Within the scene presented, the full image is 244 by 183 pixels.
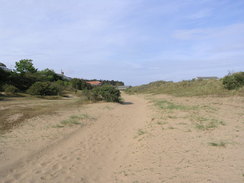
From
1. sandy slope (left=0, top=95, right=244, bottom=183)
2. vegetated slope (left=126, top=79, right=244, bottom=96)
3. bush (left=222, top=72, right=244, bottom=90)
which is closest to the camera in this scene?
sandy slope (left=0, top=95, right=244, bottom=183)

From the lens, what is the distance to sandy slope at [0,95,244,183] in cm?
362

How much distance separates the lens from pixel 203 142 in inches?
212

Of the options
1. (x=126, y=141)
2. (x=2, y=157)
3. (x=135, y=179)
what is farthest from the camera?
(x=126, y=141)

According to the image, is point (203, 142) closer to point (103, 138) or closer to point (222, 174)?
point (222, 174)

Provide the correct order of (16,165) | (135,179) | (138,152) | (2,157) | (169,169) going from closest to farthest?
(135,179)
(169,169)
(16,165)
(2,157)
(138,152)

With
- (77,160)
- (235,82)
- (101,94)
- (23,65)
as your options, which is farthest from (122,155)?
(23,65)

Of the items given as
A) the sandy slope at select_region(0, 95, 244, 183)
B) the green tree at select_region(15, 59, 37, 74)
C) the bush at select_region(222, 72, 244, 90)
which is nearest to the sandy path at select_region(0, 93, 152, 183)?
the sandy slope at select_region(0, 95, 244, 183)

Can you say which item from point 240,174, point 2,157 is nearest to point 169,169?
point 240,174

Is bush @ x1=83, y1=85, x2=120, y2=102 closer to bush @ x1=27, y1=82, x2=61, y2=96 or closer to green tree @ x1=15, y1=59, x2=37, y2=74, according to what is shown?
bush @ x1=27, y1=82, x2=61, y2=96

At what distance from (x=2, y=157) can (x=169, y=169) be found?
164 inches

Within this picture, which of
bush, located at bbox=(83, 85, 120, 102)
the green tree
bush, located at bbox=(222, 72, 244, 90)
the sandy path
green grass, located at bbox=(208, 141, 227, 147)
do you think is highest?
the green tree

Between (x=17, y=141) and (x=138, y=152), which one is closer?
(x=138, y=152)

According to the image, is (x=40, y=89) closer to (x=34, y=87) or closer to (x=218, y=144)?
(x=34, y=87)

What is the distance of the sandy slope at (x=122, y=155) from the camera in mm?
3625
